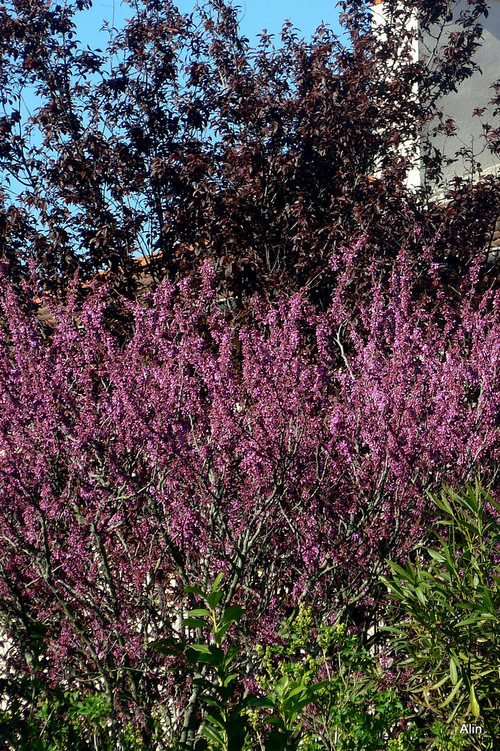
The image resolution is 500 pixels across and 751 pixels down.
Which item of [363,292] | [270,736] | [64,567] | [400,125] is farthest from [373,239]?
[270,736]

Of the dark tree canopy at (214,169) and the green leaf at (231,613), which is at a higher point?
the dark tree canopy at (214,169)

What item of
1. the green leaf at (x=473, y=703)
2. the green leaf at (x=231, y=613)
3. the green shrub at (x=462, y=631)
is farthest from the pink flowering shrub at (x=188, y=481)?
the green leaf at (x=231, y=613)

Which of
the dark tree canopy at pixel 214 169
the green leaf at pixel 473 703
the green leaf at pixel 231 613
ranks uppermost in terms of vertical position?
the dark tree canopy at pixel 214 169

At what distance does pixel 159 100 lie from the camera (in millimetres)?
8195

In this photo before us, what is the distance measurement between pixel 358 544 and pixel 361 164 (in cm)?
476

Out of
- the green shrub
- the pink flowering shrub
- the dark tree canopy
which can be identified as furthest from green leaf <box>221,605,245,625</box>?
the dark tree canopy

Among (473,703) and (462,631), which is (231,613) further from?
(462,631)

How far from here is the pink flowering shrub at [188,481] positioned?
482 centimetres

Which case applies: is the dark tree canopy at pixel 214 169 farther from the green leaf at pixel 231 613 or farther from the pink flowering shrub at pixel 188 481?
the green leaf at pixel 231 613

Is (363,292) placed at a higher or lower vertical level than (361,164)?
lower

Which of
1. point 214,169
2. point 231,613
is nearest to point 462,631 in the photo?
point 231,613

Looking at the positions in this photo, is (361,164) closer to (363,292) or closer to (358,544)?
(363,292)

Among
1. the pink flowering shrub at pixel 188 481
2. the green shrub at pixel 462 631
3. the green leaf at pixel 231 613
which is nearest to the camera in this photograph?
the green leaf at pixel 231 613

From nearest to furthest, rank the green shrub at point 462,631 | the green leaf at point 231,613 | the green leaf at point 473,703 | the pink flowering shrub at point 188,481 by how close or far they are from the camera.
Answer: the green leaf at point 231,613
the green leaf at point 473,703
the green shrub at point 462,631
the pink flowering shrub at point 188,481
